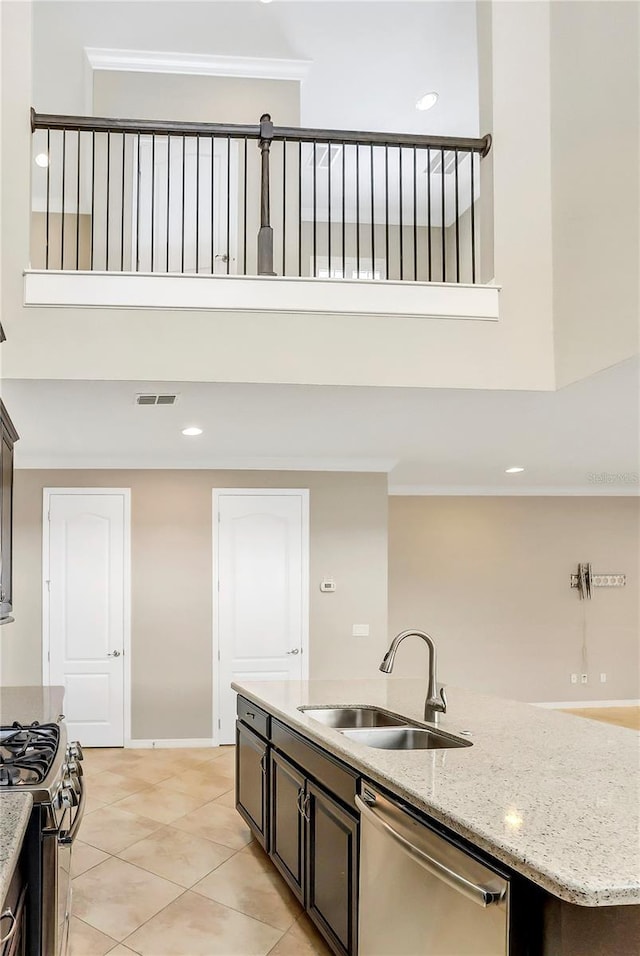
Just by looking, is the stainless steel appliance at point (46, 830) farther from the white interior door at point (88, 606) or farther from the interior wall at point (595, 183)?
the white interior door at point (88, 606)

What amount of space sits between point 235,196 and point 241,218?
0.23 metres

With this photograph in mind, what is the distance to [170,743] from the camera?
678cm

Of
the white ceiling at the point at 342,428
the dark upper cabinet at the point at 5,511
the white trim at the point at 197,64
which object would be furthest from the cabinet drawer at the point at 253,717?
the white trim at the point at 197,64

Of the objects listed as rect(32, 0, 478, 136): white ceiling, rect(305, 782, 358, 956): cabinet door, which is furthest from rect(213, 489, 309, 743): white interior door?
rect(305, 782, 358, 956): cabinet door

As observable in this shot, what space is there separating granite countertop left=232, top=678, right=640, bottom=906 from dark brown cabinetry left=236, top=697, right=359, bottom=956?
138 millimetres

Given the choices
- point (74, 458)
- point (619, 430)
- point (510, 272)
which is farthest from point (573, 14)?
point (74, 458)

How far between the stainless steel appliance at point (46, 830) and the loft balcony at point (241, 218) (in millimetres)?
2149

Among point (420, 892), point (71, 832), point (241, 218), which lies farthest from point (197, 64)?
point (420, 892)

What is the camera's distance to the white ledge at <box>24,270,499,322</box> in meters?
3.92

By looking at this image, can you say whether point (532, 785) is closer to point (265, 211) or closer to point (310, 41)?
point (265, 211)

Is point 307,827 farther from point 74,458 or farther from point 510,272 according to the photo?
point 74,458

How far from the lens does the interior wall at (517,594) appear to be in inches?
343

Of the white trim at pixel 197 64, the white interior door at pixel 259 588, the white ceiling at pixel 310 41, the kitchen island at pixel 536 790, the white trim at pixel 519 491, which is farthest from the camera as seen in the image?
the white trim at pixel 519 491

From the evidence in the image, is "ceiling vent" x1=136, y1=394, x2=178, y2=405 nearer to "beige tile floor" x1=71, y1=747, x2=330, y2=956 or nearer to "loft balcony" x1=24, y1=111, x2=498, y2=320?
"loft balcony" x1=24, y1=111, x2=498, y2=320
